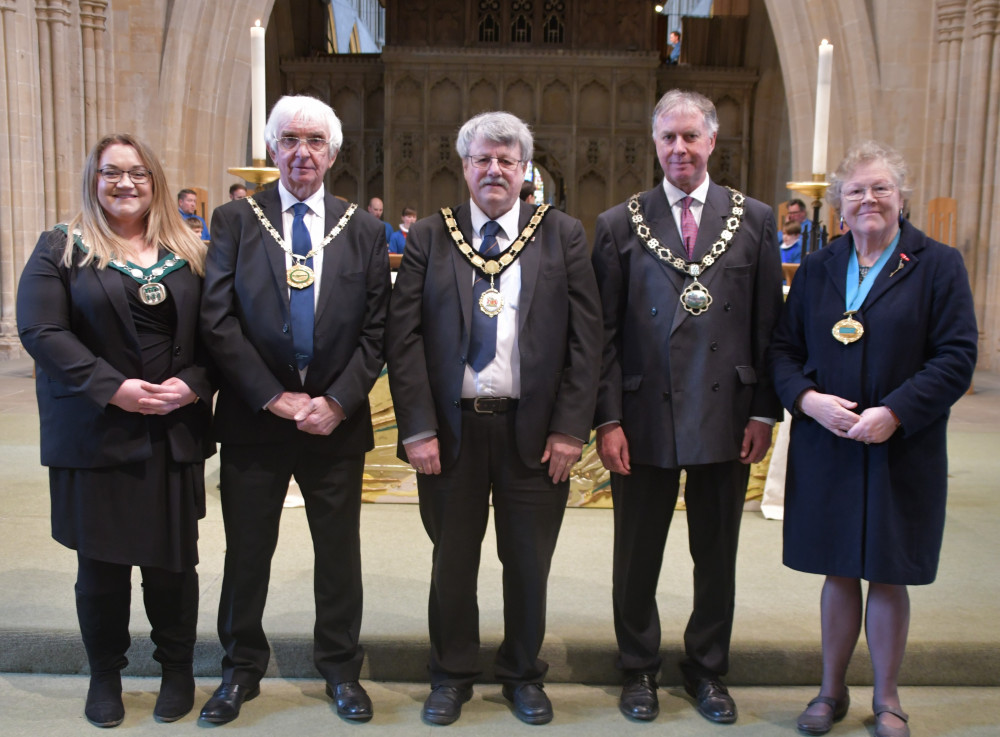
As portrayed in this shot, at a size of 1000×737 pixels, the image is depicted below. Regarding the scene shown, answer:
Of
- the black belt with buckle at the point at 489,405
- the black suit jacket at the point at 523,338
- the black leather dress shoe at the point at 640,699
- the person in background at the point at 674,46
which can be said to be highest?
the person in background at the point at 674,46

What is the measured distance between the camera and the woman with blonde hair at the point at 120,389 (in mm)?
2414

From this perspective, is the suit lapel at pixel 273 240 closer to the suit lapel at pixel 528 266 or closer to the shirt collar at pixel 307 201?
the shirt collar at pixel 307 201

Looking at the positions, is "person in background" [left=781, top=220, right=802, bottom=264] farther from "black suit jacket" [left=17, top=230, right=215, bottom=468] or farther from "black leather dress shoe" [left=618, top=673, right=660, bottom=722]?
"black suit jacket" [left=17, top=230, right=215, bottom=468]

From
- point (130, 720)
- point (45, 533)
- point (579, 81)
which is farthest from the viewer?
point (579, 81)

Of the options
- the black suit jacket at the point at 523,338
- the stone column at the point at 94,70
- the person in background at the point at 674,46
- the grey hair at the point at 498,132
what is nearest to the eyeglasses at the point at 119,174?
the black suit jacket at the point at 523,338

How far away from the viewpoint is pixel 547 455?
2531mm

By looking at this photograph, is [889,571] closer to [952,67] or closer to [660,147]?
[660,147]

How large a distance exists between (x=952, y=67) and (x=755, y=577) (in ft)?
24.5

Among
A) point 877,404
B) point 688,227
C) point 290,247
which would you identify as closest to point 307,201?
point 290,247

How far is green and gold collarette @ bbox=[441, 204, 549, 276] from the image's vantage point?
2.54 metres

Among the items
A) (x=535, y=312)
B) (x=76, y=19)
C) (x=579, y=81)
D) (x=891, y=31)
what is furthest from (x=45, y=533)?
(x=579, y=81)

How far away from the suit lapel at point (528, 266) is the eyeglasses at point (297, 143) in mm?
553

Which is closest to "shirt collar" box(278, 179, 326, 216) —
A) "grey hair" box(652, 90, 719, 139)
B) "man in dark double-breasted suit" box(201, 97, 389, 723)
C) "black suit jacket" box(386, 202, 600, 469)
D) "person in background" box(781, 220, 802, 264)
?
"man in dark double-breasted suit" box(201, 97, 389, 723)

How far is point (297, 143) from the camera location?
2.51 meters
